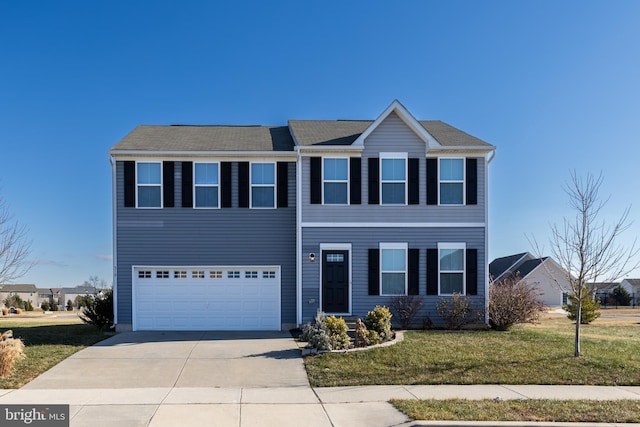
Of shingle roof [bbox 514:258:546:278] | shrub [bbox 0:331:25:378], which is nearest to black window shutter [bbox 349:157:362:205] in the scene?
shrub [bbox 0:331:25:378]

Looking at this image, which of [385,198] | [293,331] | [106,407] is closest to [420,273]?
[385,198]

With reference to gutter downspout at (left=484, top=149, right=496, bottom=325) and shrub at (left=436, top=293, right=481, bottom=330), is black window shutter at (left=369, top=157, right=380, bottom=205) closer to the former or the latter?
gutter downspout at (left=484, top=149, right=496, bottom=325)

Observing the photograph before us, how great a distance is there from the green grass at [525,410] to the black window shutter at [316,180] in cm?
933

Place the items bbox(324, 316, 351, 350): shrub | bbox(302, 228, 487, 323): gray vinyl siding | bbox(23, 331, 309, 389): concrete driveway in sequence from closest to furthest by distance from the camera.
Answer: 1. bbox(23, 331, 309, 389): concrete driveway
2. bbox(324, 316, 351, 350): shrub
3. bbox(302, 228, 487, 323): gray vinyl siding

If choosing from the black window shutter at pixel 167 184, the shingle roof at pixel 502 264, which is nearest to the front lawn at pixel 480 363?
the black window shutter at pixel 167 184

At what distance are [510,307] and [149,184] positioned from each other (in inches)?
506

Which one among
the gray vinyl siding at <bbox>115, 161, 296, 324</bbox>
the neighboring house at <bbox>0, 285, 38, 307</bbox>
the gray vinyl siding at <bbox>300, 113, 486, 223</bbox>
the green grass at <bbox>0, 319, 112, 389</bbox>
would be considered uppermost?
the gray vinyl siding at <bbox>300, 113, 486, 223</bbox>

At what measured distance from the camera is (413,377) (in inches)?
428

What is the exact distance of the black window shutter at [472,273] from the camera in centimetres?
1767

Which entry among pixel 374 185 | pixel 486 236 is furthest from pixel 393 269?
pixel 486 236

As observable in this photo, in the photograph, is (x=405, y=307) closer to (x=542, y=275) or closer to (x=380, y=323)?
(x=380, y=323)

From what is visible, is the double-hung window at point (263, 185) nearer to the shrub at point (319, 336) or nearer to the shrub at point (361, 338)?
the shrub at point (319, 336)

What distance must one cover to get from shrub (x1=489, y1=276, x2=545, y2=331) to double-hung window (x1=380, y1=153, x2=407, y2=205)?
182 inches

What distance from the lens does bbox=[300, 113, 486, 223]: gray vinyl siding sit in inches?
693
